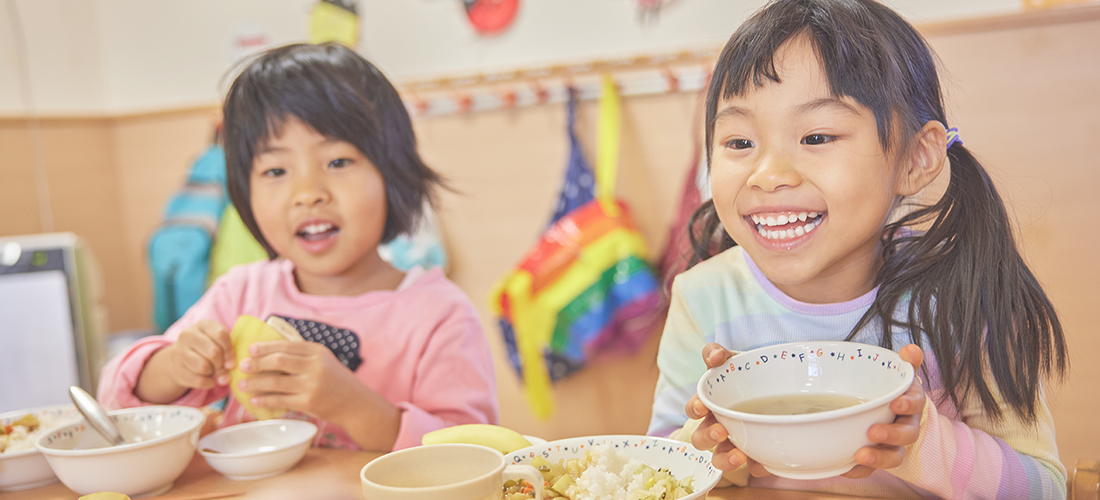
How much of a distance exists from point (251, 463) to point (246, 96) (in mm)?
551

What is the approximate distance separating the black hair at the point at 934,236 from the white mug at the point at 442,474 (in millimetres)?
414

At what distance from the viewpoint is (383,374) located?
1.12 metres

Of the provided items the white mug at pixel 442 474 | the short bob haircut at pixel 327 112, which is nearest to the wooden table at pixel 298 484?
the white mug at pixel 442 474

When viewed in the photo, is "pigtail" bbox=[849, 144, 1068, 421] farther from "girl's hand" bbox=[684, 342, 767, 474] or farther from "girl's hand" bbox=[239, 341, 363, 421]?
"girl's hand" bbox=[239, 341, 363, 421]

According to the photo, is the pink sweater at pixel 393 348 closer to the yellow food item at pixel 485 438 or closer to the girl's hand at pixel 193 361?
the girl's hand at pixel 193 361

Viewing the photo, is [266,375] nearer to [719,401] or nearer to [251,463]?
[251,463]

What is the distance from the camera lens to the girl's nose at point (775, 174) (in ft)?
2.35

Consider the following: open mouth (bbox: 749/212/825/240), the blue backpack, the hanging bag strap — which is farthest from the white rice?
the blue backpack

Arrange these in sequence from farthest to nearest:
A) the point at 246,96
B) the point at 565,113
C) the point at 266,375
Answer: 1. the point at 565,113
2. the point at 246,96
3. the point at 266,375

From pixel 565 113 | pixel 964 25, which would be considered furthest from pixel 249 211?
pixel 964 25

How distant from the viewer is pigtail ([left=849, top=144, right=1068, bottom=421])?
0.74 meters

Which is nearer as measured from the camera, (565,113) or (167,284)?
(565,113)

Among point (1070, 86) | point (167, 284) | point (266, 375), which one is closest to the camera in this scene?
point (266, 375)

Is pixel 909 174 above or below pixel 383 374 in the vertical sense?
above
